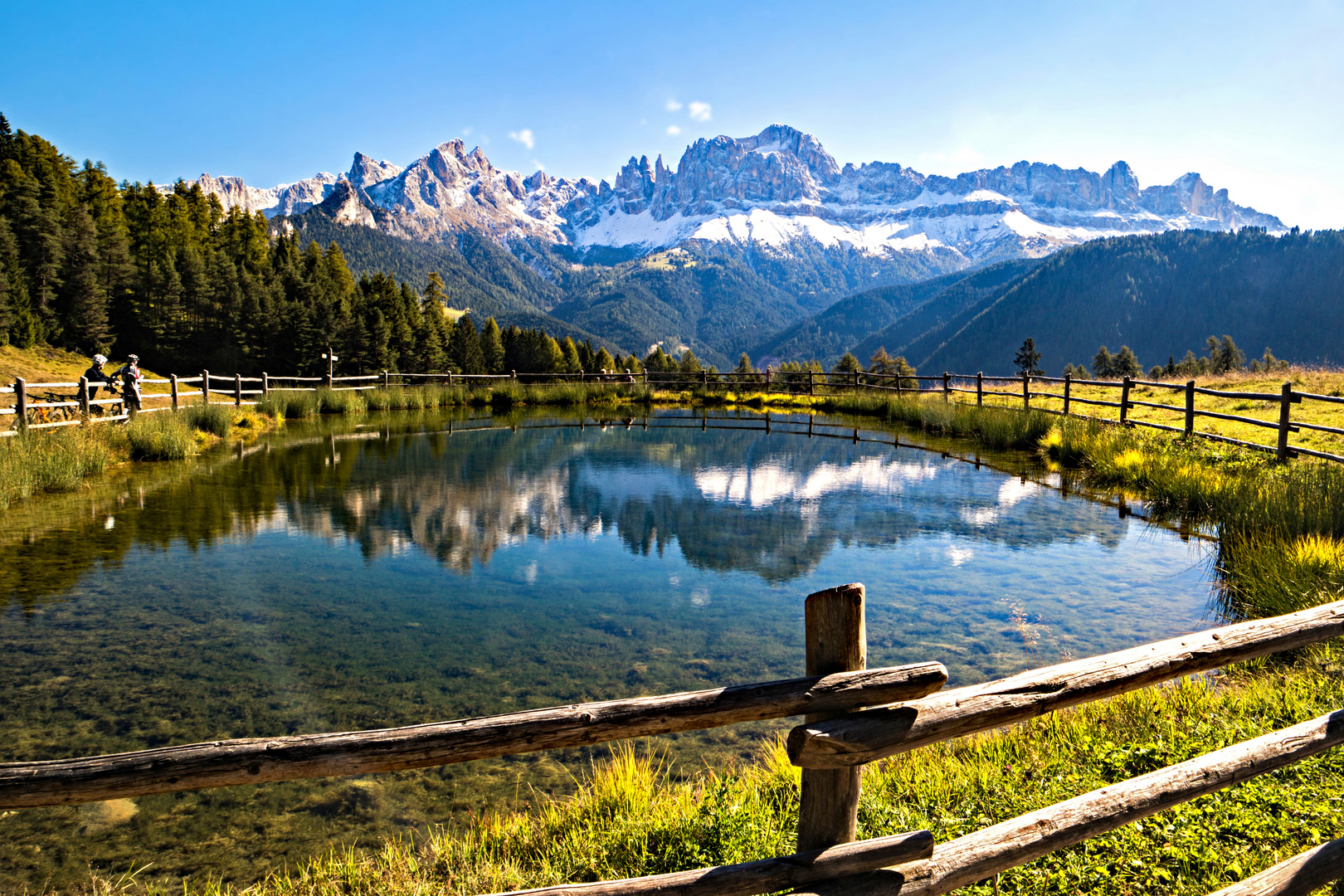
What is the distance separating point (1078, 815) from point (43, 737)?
600 cm

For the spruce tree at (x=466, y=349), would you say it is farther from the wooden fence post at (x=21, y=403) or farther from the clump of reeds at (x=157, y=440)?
the wooden fence post at (x=21, y=403)

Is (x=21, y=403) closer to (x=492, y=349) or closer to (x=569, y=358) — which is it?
(x=492, y=349)

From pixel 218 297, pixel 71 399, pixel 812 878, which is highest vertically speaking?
pixel 218 297

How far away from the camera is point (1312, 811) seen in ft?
10.7

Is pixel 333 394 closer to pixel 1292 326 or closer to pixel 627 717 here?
pixel 627 717

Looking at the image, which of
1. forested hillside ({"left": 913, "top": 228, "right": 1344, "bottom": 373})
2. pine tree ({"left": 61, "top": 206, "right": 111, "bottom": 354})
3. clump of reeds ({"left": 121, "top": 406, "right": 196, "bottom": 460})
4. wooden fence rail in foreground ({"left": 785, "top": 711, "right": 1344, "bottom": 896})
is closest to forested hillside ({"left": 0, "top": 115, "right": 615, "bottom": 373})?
pine tree ({"left": 61, "top": 206, "right": 111, "bottom": 354})

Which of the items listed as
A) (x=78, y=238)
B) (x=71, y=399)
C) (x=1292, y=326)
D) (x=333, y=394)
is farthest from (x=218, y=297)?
(x=1292, y=326)

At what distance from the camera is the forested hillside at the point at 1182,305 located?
167m

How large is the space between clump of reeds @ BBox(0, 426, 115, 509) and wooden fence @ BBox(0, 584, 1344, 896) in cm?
1204

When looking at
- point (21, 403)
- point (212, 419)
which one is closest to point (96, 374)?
point (212, 419)

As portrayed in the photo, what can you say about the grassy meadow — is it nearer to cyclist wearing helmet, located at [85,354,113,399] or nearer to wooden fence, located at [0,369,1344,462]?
wooden fence, located at [0,369,1344,462]

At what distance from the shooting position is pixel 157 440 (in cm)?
1547

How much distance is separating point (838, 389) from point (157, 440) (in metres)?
26.2

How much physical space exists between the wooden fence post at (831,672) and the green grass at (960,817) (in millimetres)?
918
